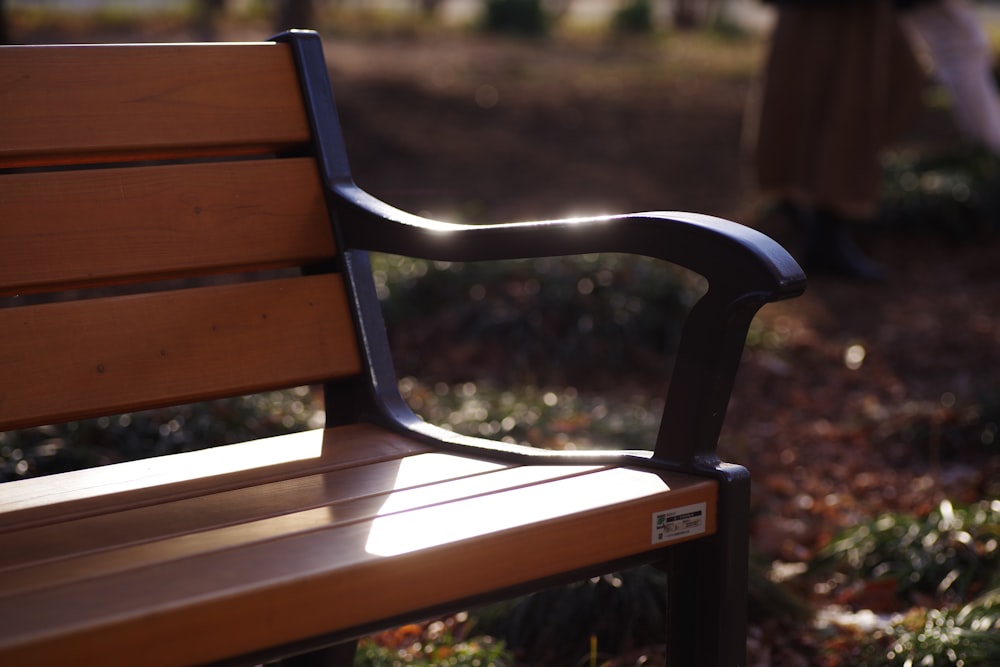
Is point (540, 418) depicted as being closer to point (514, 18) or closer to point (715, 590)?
point (715, 590)

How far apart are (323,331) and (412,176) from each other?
5470 millimetres

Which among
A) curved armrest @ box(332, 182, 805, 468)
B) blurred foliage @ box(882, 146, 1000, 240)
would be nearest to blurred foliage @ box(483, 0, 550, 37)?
blurred foliage @ box(882, 146, 1000, 240)

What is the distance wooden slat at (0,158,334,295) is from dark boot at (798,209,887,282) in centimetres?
440

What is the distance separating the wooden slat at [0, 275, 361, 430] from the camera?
5.39 feet

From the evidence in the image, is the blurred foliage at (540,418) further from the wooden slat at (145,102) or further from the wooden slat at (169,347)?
the wooden slat at (145,102)

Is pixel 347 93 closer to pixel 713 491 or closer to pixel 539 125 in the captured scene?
pixel 539 125

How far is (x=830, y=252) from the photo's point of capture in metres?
6.03

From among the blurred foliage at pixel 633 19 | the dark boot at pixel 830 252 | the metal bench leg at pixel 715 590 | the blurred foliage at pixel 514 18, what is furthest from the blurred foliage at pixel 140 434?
the blurred foliage at pixel 633 19

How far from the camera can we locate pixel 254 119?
194cm

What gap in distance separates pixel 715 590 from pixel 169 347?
0.84 metres

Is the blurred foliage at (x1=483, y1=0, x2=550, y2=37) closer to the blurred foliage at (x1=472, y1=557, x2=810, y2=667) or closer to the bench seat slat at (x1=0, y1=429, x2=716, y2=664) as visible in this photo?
the blurred foliage at (x1=472, y1=557, x2=810, y2=667)

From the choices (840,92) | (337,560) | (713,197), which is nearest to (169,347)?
(337,560)

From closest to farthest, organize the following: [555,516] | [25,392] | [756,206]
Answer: [555,516] → [25,392] → [756,206]

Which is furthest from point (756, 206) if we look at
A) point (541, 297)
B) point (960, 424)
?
point (960, 424)
